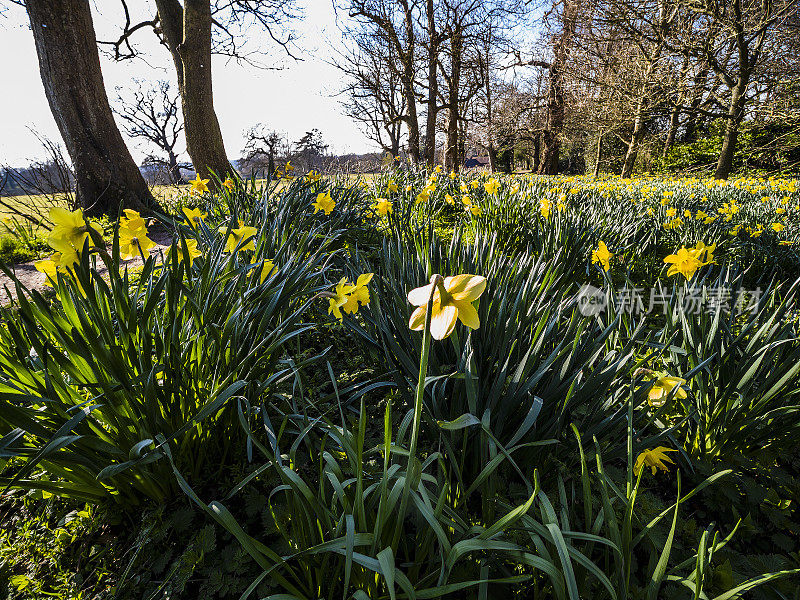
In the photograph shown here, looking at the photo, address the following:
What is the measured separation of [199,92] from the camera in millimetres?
5996

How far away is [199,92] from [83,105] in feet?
4.85

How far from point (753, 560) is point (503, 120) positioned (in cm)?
1818

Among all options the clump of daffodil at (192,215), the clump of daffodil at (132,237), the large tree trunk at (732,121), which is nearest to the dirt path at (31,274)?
the clump of daffodil at (192,215)

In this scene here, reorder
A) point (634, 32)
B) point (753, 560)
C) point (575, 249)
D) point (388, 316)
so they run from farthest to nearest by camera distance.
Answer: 1. point (634, 32)
2. point (575, 249)
3. point (388, 316)
4. point (753, 560)

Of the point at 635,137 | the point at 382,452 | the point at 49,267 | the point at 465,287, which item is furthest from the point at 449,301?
the point at 635,137

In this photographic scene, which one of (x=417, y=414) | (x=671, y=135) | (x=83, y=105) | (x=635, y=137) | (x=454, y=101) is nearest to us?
(x=417, y=414)

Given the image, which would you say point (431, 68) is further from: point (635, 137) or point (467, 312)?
point (467, 312)

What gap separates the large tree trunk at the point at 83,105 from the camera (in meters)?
5.10

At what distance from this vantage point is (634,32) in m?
9.99

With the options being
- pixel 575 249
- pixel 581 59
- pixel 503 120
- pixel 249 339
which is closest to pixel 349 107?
pixel 503 120

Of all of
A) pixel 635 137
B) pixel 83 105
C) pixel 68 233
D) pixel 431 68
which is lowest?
pixel 68 233

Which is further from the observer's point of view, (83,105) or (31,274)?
(83,105)

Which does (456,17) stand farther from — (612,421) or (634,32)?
(612,421)

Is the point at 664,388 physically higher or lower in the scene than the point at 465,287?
lower
